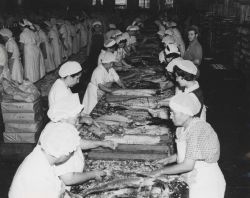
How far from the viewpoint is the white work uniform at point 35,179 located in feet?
7.38

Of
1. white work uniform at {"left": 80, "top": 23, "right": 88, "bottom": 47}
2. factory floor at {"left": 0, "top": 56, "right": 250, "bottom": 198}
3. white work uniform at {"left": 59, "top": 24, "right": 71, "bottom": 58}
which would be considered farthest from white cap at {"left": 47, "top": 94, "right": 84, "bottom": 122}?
white work uniform at {"left": 80, "top": 23, "right": 88, "bottom": 47}

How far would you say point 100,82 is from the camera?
18.5ft

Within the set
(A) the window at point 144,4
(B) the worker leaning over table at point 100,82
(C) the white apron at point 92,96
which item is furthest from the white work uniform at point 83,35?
(A) the window at point 144,4

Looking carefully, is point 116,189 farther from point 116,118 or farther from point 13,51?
point 13,51

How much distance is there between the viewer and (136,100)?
5062 millimetres

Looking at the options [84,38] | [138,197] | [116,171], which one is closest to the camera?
[138,197]

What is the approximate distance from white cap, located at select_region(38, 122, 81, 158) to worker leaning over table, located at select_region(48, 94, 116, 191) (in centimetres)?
9

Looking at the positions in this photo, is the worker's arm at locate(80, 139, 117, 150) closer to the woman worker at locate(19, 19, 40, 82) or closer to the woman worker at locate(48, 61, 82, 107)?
the woman worker at locate(48, 61, 82, 107)

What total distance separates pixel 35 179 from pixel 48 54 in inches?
345

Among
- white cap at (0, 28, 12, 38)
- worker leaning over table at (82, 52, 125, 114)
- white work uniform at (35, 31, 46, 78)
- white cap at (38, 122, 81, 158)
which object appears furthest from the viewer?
white work uniform at (35, 31, 46, 78)

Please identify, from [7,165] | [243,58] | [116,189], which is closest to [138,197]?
[116,189]

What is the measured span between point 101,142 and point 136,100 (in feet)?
5.59

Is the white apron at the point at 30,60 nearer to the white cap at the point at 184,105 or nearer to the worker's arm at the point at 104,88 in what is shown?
the worker's arm at the point at 104,88

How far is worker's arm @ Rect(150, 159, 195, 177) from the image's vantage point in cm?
260
